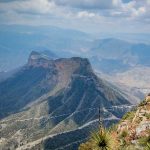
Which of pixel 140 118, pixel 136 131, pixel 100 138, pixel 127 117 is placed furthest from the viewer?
pixel 127 117

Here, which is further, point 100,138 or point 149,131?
point 149,131

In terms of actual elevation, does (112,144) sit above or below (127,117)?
above

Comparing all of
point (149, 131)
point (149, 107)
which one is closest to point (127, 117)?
point (149, 107)

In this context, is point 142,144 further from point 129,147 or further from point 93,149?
point 93,149

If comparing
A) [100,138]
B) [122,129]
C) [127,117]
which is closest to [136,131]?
[122,129]

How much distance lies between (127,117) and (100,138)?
2759 cm

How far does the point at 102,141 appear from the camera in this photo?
47156 mm

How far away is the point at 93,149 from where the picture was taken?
49.2 meters

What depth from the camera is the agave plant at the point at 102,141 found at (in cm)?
4694

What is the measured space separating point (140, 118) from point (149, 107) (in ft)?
22.5

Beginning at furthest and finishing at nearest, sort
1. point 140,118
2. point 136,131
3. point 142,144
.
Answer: point 140,118 < point 136,131 < point 142,144

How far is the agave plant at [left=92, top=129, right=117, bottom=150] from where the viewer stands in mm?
46938

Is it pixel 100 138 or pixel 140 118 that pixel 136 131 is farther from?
pixel 100 138

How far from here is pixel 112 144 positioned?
159ft
